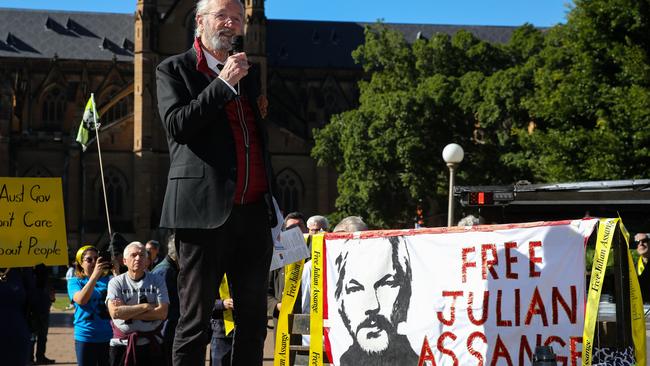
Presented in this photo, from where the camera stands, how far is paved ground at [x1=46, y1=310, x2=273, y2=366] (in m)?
16.4

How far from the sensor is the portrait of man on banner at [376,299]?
651cm

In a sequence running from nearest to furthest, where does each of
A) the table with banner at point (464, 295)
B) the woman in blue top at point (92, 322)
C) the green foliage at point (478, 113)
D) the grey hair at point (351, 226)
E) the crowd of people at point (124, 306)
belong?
the table with banner at point (464, 295) < the crowd of people at point (124, 306) < the grey hair at point (351, 226) < the woman in blue top at point (92, 322) < the green foliage at point (478, 113)

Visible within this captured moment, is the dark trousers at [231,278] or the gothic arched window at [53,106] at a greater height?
the gothic arched window at [53,106]

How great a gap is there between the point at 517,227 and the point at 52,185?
4427mm

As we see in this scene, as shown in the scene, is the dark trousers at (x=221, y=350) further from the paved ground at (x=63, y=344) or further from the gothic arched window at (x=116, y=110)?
the gothic arched window at (x=116, y=110)

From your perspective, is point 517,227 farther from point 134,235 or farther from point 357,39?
point 357,39

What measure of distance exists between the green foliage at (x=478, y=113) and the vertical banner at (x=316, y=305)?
21053mm

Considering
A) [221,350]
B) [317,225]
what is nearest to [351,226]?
[317,225]

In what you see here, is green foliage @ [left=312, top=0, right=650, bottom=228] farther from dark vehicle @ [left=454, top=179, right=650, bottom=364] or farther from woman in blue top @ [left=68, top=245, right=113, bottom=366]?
woman in blue top @ [left=68, top=245, right=113, bottom=366]

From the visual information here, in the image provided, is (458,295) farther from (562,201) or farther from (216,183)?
(562,201)

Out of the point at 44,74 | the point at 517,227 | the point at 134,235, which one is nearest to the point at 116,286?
the point at 517,227

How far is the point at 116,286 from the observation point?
866cm

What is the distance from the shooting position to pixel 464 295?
20.4 feet

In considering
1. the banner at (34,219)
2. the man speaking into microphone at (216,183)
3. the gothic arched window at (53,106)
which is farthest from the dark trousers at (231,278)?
the gothic arched window at (53,106)
